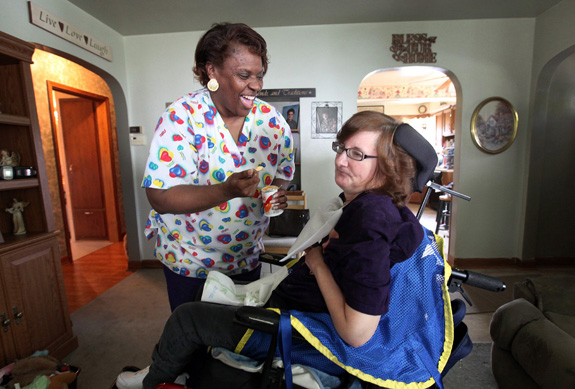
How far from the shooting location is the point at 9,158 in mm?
1833

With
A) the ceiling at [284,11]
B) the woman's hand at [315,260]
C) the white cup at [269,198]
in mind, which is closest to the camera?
the woman's hand at [315,260]

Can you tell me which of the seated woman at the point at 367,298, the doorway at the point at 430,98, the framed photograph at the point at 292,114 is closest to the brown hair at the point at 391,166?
the seated woman at the point at 367,298

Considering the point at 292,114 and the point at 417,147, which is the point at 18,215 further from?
the point at 292,114

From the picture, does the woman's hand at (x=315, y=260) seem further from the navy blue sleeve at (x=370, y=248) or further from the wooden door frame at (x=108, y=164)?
the wooden door frame at (x=108, y=164)

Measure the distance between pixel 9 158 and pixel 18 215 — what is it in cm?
38

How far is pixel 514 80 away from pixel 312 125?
233cm

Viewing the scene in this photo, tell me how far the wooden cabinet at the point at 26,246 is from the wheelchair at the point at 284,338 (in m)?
1.53

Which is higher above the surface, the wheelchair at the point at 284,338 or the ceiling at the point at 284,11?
the ceiling at the point at 284,11

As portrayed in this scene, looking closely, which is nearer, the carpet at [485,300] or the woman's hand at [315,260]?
the woman's hand at [315,260]

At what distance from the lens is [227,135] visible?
3.47ft

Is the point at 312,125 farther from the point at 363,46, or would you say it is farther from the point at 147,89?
the point at 147,89

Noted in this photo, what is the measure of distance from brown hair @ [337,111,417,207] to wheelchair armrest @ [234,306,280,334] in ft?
1.54

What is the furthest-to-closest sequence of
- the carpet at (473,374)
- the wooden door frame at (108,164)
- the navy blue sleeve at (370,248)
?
the wooden door frame at (108,164), the carpet at (473,374), the navy blue sleeve at (370,248)

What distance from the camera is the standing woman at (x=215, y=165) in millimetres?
919
